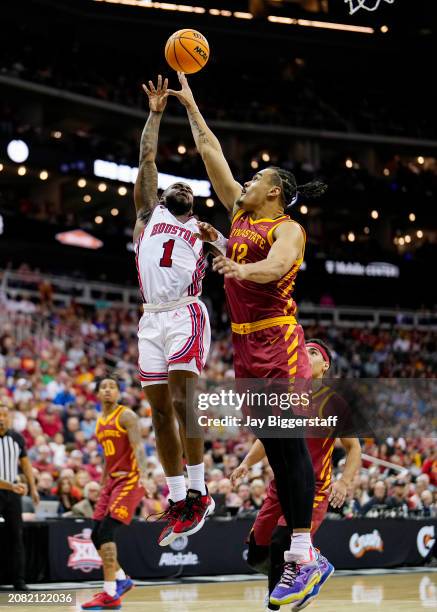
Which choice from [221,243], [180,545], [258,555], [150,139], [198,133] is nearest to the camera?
[221,243]

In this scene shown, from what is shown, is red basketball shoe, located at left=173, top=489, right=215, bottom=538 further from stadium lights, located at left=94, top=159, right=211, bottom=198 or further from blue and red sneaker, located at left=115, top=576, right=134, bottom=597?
stadium lights, located at left=94, top=159, right=211, bottom=198

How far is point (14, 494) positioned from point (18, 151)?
22.4m

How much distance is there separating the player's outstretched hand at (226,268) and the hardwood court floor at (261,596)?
5353 mm

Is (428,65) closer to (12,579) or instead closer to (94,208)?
(94,208)

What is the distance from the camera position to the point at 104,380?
11961 mm

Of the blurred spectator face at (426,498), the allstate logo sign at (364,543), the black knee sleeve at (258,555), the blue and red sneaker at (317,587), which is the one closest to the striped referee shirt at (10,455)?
the black knee sleeve at (258,555)

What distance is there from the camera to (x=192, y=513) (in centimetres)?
690

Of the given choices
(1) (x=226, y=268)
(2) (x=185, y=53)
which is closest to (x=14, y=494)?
(2) (x=185, y=53)

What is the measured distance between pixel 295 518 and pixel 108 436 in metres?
5.88

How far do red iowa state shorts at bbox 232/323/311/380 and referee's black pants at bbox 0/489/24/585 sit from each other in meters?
6.92

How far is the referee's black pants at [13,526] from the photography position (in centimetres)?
1242

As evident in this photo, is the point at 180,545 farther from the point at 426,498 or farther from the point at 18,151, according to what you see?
the point at 18,151

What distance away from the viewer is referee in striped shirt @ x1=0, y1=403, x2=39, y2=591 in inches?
488

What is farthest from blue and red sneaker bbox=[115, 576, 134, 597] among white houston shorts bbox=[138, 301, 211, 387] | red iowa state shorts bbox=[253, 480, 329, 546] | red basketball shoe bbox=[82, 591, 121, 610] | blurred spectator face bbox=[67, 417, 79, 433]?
blurred spectator face bbox=[67, 417, 79, 433]
